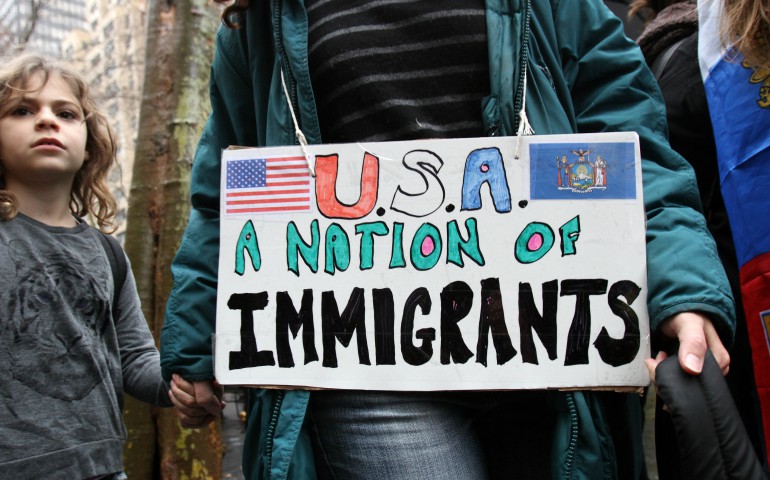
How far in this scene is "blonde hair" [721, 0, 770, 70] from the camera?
157 centimetres

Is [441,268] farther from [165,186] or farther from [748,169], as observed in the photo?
[165,186]

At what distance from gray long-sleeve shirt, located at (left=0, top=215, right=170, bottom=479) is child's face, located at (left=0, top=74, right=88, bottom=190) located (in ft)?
0.51

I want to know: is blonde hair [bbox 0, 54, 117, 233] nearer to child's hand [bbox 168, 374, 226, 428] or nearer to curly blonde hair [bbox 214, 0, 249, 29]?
curly blonde hair [bbox 214, 0, 249, 29]

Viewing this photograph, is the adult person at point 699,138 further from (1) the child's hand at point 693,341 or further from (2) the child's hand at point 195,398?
(2) the child's hand at point 195,398

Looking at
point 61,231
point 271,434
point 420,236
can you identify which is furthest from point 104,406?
point 420,236

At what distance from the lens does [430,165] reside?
142 cm

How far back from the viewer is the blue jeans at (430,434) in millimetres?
1351

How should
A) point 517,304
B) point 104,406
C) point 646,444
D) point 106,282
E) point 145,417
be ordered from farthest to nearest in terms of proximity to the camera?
point 646,444 → point 145,417 → point 106,282 → point 104,406 → point 517,304

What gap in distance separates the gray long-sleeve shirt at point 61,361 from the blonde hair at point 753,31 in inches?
68.4

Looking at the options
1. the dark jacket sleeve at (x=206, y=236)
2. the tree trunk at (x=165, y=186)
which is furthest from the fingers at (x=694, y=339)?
the tree trunk at (x=165, y=186)

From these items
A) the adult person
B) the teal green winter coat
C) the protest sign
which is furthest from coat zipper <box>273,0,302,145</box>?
the adult person

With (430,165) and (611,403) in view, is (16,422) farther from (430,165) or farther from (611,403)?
(611,403)

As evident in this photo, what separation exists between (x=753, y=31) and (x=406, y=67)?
0.78 m

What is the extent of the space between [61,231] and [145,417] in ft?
5.67
